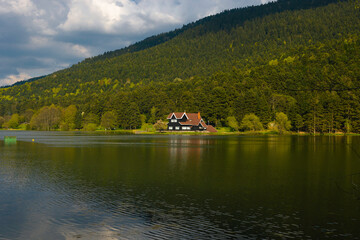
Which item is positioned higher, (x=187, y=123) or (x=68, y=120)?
(x=68, y=120)

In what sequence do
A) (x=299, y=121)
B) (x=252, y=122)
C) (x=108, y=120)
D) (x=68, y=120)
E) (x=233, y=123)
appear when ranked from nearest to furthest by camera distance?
(x=299, y=121), (x=252, y=122), (x=233, y=123), (x=108, y=120), (x=68, y=120)

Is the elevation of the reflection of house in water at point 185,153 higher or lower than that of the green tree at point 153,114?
lower

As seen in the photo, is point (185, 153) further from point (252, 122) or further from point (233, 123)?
point (233, 123)

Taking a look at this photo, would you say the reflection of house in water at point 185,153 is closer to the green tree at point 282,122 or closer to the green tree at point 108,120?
the green tree at point 282,122

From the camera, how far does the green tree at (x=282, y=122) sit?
130000 millimetres

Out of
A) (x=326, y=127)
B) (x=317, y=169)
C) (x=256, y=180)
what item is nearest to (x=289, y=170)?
(x=317, y=169)

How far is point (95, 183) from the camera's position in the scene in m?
25.4

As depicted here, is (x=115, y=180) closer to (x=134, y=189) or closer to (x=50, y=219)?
(x=134, y=189)

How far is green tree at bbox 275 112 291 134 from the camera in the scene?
13000 cm

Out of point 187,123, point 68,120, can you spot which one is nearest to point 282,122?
point 187,123

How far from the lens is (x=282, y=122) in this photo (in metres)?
130

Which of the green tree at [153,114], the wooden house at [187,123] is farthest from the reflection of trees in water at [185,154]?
the green tree at [153,114]

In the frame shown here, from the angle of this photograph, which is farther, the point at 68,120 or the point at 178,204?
the point at 68,120

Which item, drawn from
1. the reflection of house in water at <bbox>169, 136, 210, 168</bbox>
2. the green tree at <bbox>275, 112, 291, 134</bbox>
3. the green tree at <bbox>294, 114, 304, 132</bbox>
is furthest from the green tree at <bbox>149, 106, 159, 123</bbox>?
the reflection of house in water at <bbox>169, 136, 210, 168</bbox>
